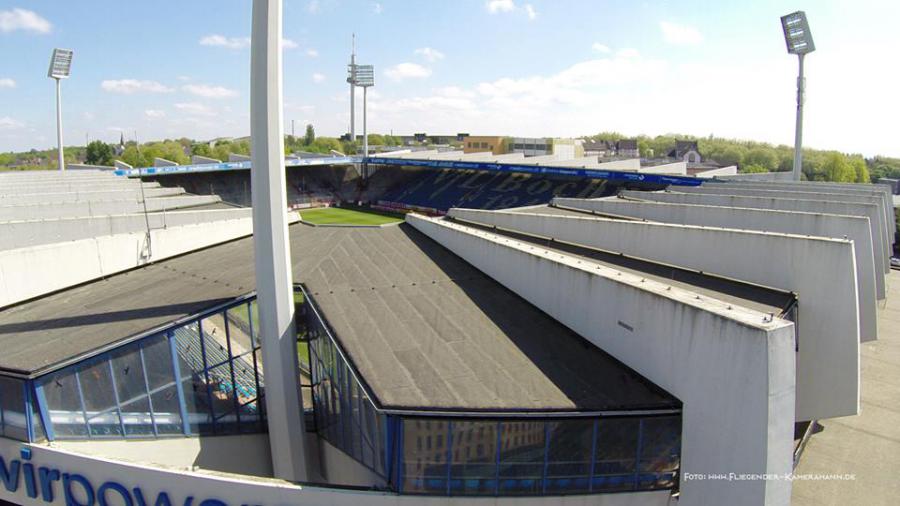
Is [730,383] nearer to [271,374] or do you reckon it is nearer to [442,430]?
[442,430]

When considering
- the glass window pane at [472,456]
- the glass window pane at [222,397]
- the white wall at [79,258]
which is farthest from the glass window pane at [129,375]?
the glass window pane at [472,456]

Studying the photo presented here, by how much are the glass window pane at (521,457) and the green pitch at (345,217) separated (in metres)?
47.6

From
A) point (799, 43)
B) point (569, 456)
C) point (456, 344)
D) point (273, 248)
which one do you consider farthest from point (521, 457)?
point (799, 43)

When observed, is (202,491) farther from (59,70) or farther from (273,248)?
(59,70)

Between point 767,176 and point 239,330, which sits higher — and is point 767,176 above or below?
above

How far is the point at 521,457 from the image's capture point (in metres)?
8.89

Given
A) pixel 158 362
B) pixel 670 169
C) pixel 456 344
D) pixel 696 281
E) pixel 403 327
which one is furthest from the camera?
pixel 670 169

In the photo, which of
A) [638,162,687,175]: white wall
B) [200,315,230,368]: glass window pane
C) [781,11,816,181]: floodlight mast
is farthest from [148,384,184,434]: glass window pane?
[638,162,687,175]: white wall

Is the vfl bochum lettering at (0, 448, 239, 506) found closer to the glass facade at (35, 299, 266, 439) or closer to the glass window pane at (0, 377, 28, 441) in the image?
the glass window pane at (0, 377, 28, 441)

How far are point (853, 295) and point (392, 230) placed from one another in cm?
1528

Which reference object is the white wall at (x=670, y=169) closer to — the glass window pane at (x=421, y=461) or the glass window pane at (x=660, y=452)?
the glass window pane at (x=660, y=452)

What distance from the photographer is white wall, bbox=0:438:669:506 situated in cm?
906

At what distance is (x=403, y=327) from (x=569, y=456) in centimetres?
455

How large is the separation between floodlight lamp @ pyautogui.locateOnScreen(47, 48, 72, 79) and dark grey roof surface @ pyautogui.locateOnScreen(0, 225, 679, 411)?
47.5 m
